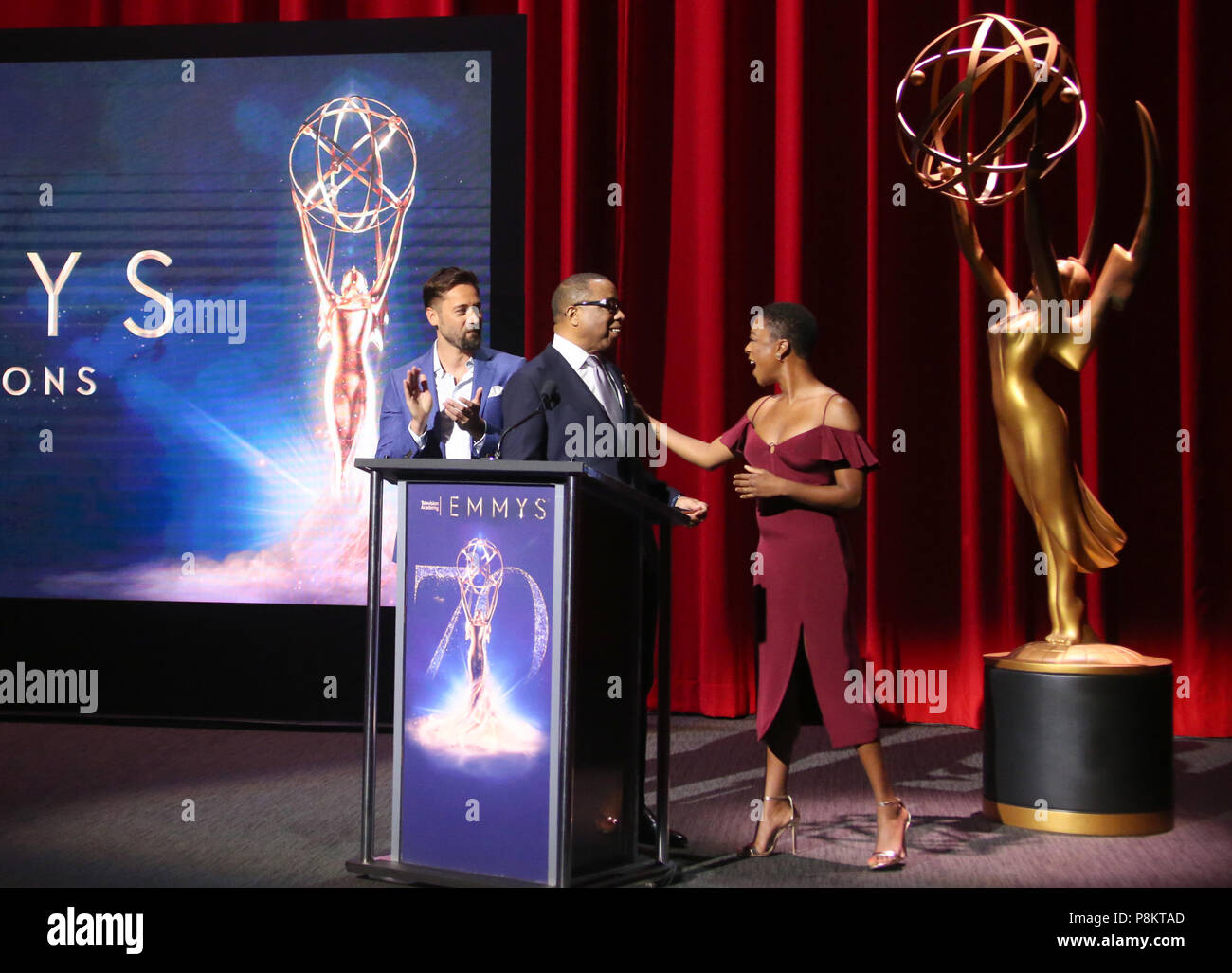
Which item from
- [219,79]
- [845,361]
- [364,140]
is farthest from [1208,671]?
[219,79]

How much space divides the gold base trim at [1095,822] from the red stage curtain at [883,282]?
182cm

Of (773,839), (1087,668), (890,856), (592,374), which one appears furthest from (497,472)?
(1087,668)

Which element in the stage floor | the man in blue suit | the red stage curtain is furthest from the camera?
the red stage curtain

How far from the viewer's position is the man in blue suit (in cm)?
380

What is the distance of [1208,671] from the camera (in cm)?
544

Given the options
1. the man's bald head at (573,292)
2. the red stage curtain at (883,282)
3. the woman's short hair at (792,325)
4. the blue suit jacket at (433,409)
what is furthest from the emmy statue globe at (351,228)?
the woman's short hair at (792,325)

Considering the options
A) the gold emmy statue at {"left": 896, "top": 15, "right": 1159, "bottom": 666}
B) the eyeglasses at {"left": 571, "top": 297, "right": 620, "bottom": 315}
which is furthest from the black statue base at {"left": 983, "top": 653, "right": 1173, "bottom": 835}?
the eyeglasses at {"left": 571, "top": 297, "right": 620, "bottom": 315}

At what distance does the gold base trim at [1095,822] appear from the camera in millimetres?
3672

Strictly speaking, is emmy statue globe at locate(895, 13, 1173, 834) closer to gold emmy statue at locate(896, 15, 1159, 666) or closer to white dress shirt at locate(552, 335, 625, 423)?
gold emmy statue at locate(896, 15, 1159, 666)

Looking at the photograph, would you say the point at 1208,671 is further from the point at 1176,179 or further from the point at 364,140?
the point at 364,140

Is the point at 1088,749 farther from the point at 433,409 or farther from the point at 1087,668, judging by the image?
the point at 433,409

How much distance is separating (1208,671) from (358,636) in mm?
3539

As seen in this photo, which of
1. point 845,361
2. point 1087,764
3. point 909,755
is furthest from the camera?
point 845,361

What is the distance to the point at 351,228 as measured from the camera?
5.34 m
